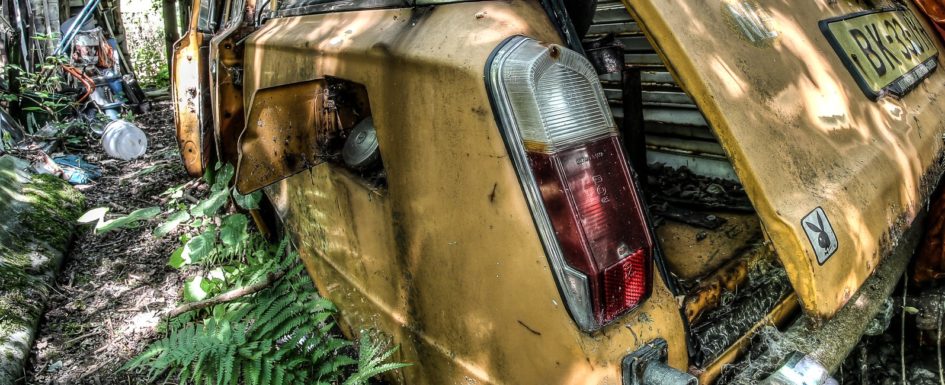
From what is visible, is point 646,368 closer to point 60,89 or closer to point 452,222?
point 452,222

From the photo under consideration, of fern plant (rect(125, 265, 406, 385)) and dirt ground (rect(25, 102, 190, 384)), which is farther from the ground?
fern plant (rect(125, 265, 406, 385))

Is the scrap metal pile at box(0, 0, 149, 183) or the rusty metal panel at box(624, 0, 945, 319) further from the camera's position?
the scrap metal pile at box(0, 0, 149, 183)

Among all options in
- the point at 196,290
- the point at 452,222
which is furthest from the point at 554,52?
the point at 196,290

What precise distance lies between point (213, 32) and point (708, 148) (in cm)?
288

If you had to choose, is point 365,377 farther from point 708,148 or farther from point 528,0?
point 708,148

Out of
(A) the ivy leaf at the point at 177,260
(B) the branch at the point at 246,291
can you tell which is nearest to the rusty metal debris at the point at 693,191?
(B) the branch at the point at 246,291

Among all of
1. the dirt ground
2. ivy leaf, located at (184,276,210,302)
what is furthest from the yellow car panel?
the dirt ground

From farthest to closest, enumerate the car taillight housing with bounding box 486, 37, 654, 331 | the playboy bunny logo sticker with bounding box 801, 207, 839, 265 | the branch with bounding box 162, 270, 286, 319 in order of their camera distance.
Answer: the branch with bounding box 162, 270, 286, 319
the playboy bunny logo sticker with bounding box 801, 207, 839, 265
the car taillight housing with bounding box 486, 37, 654, 331

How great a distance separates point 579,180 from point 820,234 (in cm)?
63

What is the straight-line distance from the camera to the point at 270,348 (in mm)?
2332

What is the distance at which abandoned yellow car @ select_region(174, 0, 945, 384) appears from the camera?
127 cm

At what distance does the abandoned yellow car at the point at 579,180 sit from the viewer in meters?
1.27

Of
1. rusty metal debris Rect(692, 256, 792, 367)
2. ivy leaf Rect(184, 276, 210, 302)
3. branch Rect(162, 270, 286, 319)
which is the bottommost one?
ivy leaf Rect(184, 276, 210, 302)

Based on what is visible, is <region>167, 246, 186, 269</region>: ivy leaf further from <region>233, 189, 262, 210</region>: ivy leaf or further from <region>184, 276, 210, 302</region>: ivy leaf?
<region>233, 189, 262, 210</region>: ivy leaf
